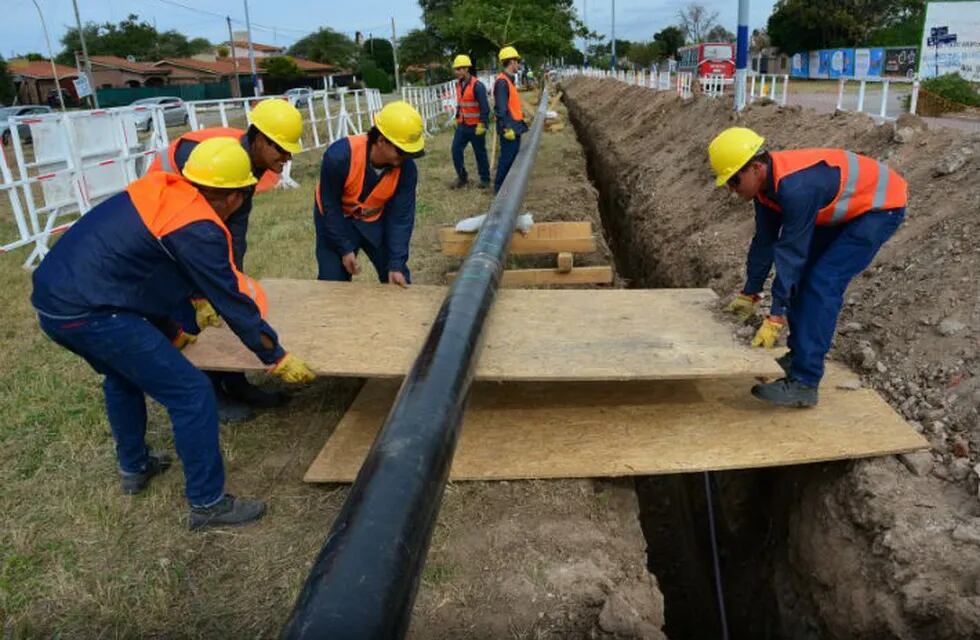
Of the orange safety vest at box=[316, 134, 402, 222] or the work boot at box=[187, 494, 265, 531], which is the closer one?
the work boot at box=[187, 494, 265, 531]

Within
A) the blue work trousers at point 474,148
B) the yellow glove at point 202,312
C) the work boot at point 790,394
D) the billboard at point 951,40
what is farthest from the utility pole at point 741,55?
the billboard at point 951,40

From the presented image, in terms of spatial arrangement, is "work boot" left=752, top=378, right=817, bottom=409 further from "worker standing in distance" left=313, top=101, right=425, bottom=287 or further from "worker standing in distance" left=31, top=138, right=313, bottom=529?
"worker standing in distance" left=31, top=138, right=313, bottom=529

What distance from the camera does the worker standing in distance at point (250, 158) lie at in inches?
140

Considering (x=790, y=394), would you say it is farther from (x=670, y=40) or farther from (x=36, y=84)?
(x=670, y=40)

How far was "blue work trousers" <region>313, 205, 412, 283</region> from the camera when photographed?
4.73 meters

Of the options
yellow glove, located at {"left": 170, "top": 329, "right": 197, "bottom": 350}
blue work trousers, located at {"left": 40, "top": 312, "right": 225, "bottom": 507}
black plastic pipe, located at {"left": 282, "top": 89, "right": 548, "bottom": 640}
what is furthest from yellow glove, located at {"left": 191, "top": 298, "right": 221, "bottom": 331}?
black plastic pipe, located at {"left": 282, "top": 89, "right": 548, "bottom": 640}

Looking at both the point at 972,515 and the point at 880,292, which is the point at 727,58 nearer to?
the point at 880,292

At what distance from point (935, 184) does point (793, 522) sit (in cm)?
305

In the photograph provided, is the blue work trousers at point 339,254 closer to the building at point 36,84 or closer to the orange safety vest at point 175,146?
the orange safety vest at point 175,146

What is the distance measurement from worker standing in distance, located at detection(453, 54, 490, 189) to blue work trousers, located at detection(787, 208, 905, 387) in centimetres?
713

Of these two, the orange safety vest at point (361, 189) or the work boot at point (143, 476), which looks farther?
the orange safety vest at point (361, 189)

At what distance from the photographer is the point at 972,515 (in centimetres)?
305

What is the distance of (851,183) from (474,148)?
7734 millimetres

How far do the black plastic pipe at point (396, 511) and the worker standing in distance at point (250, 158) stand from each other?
123 cm
